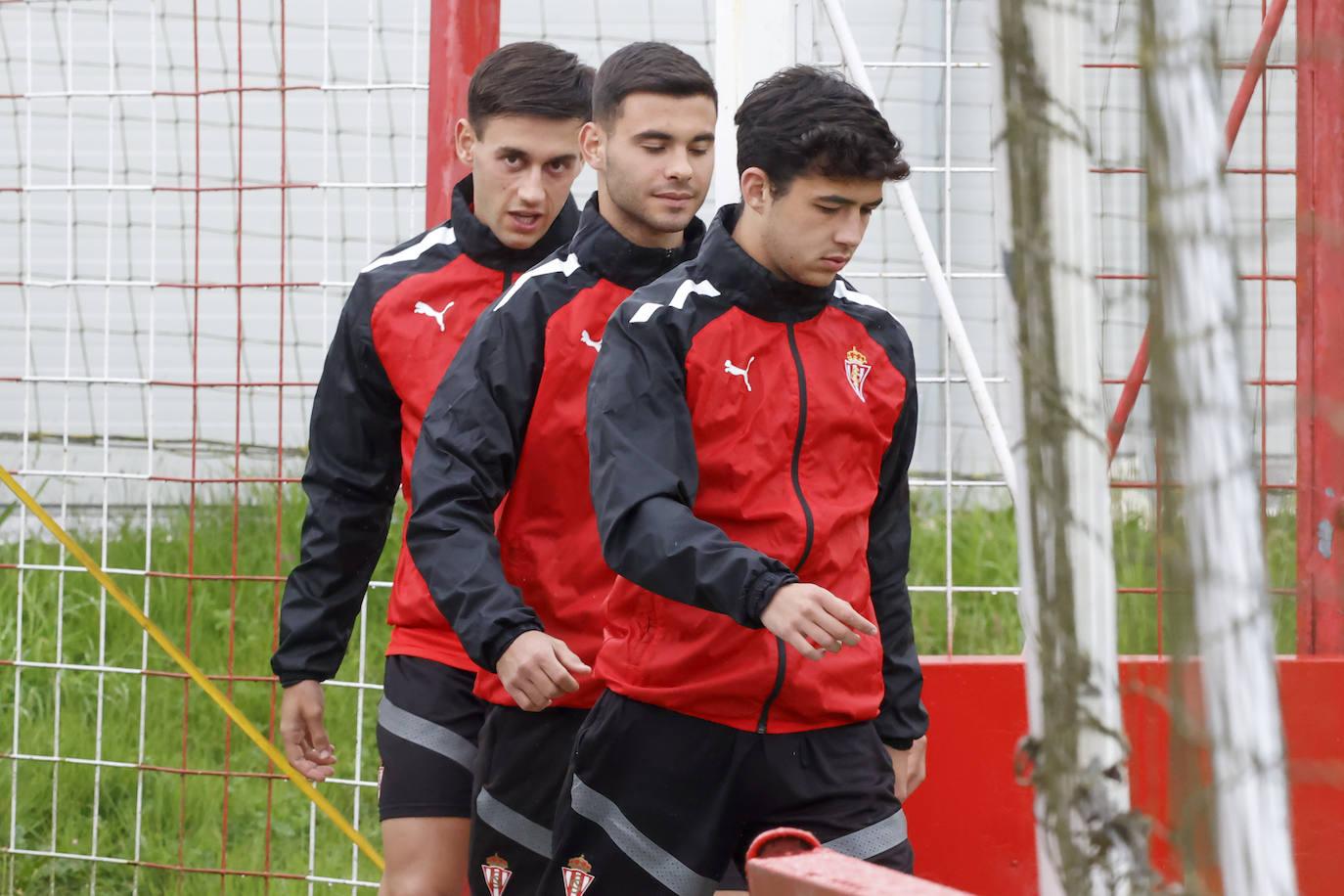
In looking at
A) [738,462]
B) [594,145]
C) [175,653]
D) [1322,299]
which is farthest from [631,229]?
[175,653]

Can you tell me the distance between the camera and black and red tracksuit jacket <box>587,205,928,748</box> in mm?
2297

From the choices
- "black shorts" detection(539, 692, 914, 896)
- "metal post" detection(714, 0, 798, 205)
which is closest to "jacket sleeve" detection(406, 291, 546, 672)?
"black shorts" detection(539, 692, 914, 896)

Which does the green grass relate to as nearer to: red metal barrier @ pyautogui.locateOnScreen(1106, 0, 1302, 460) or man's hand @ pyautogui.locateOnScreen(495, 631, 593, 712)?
red metal barrier @ pyautogui.locateOnScreen(1106, 0, 1302, 460)

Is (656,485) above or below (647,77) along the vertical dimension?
below

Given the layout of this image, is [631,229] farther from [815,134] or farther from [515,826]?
[515,826]

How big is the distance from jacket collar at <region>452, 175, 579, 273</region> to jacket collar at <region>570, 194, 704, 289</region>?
0.90 feet

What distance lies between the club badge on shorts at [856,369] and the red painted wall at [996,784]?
3.35 feet

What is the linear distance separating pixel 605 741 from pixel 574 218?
1069mm

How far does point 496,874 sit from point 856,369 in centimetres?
104

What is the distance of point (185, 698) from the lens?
479 cm

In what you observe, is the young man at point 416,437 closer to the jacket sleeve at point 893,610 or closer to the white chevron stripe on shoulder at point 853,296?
the white chevron stripe on shoulder at point 853,296

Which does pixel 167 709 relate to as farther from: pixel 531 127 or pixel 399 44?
pixel 531 127

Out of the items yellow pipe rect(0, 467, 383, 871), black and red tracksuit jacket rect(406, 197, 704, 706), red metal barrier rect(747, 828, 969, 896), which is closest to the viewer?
red metal barrier rect(747, 828, 969, 896)

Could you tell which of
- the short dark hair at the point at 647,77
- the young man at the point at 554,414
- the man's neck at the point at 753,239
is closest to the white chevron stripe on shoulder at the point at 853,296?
the man's neck at the point at 753,239
